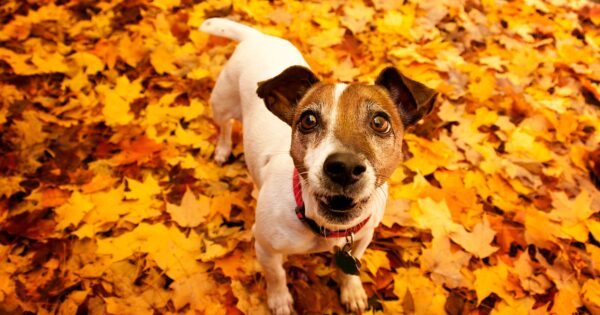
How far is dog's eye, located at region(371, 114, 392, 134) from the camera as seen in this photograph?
201 cm

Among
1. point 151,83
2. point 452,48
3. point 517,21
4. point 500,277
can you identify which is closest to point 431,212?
point 500,277

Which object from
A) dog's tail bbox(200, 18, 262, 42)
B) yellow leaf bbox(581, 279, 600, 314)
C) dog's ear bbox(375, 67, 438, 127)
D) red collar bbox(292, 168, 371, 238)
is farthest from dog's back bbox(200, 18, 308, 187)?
yellow leaf bbox(581, 279, 600, 314)

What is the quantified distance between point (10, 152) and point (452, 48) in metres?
4.92

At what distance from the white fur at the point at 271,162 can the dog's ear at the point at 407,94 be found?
0.35 meters

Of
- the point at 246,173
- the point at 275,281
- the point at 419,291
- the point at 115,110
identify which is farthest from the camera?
the point at 115,110

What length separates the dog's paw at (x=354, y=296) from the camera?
113 inches

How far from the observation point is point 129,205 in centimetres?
328

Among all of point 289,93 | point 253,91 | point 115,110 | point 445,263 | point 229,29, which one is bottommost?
point 445,263

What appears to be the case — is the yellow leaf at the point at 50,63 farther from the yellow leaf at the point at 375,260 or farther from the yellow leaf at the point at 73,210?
the yellow leaf at the point at 375,260

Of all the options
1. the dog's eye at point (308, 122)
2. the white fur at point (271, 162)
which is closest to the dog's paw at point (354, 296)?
the white fur at point (271, 162)

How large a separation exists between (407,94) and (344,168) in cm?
78

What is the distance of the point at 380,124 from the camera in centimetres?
203

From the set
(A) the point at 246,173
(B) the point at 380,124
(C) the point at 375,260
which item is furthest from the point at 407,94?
(A) the point at 246,173

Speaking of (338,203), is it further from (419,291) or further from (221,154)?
(221,154)
